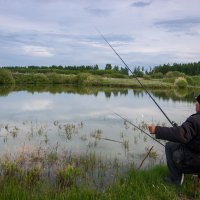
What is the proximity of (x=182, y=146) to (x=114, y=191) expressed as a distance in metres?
1.25

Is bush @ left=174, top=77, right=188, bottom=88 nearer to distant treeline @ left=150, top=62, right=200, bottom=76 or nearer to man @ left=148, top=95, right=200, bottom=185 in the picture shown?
distant treeline @ left=150, top=62, right=200, bottom=76

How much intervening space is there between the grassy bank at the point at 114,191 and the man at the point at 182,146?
26 cm

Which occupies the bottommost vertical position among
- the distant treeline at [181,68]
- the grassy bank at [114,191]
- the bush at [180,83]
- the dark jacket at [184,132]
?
the grassy bank at [114,191]

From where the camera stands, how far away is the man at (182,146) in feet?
15.7

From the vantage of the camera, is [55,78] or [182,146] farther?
[55,78]

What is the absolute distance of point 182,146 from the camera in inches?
209

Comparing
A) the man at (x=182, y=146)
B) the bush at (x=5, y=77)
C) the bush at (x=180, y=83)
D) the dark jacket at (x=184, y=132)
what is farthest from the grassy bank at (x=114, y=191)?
the bush at (x=180, y=83)

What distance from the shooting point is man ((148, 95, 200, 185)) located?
189 inches

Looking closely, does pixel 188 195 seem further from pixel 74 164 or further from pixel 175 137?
pixel 74 164

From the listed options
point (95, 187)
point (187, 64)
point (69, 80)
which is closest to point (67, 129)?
point (95, 187)

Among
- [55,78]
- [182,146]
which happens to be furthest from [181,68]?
[182,146]

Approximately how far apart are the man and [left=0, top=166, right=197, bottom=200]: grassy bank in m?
0.26

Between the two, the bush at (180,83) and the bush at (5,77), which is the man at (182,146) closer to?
the bush at (5,77)

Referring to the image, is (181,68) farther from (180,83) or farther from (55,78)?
(55,78)
